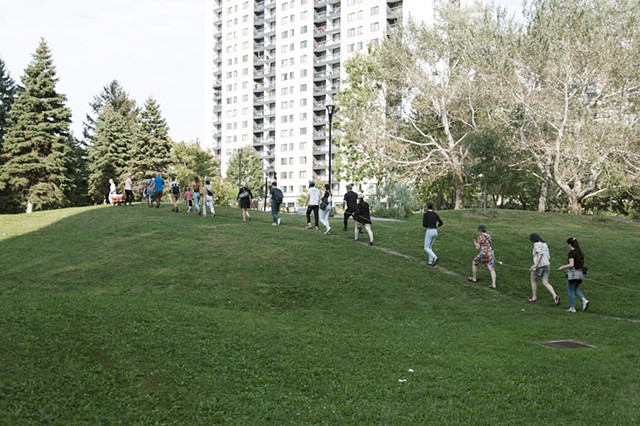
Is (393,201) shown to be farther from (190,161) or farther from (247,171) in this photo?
(247,171)

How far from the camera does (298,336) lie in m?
9.37

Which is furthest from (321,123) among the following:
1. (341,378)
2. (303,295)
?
(341,378)

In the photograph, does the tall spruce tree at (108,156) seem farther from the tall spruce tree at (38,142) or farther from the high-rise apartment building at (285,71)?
the high-rise apartment building at (285,71)

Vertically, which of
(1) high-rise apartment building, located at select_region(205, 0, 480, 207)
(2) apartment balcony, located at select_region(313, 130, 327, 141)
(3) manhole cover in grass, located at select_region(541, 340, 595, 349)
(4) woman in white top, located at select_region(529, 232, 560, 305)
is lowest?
(3) manhole cover in grass, located at select_region(541, 340, 595, 349)

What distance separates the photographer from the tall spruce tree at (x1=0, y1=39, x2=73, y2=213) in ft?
164

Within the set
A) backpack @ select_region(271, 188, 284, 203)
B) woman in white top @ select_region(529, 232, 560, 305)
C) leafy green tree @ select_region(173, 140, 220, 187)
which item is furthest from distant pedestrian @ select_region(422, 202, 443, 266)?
leafy green tree @ select_region(173, 140, 220, 187)

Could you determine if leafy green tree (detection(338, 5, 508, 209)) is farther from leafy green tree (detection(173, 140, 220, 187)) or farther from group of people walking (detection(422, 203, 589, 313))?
group of people walking (detection(422, 203, 589, 313))

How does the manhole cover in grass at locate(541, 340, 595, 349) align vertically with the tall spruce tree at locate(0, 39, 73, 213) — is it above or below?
below

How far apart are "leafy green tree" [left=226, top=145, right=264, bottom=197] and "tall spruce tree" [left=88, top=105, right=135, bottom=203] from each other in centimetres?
3048

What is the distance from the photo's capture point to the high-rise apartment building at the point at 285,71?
A: 98.1 m

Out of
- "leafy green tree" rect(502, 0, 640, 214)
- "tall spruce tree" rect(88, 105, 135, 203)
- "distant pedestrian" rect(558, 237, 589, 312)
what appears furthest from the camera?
"tall spruce tree" rect(88, 105, 135, 203)

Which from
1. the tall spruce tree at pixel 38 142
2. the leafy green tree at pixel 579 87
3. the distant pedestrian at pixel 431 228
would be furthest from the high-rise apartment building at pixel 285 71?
the distant pedestrian at pixel 431 228

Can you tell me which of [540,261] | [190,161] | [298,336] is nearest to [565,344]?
[298,336]

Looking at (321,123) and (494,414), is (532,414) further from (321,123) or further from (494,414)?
(321,123)
